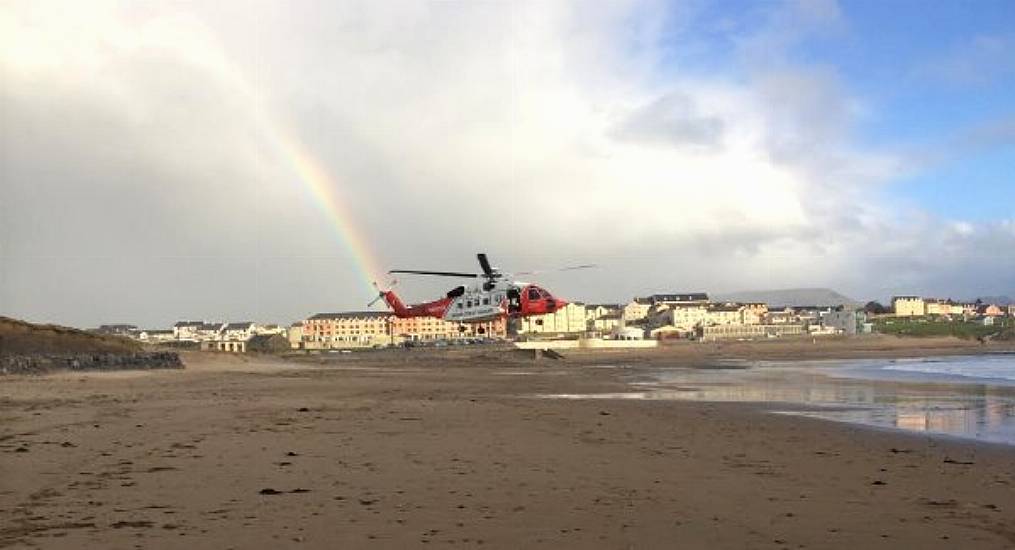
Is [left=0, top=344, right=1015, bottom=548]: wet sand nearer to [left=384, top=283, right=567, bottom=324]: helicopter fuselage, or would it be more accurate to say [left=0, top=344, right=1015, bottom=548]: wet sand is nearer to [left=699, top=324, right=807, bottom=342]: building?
[left=384, top=283, right=567, bottom=324]: helicopter fuselage

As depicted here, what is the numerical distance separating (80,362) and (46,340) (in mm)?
8662

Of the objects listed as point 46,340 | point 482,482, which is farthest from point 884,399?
point 46,340

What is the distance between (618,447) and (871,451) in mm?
4144

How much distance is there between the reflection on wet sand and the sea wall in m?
25.9

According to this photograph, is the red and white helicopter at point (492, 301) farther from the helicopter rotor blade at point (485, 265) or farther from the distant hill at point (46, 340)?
the distant hill at point (46, 340)

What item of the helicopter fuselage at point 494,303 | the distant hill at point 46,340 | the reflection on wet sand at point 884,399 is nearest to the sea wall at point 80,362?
the distant hill at point 46,340

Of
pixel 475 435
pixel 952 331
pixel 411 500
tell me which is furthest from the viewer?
pixel 952 331

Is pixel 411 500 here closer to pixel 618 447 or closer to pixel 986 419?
pixel 618 447

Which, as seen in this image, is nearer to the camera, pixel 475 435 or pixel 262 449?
pixel 262 449

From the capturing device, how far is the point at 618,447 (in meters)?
14.2

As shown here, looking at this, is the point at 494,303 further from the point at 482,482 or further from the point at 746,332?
the point at 746,332

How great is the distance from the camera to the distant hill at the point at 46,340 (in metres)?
48.1

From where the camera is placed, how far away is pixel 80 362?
143 feet

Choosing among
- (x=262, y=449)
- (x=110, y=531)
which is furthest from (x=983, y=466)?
(x=110, y=531)
